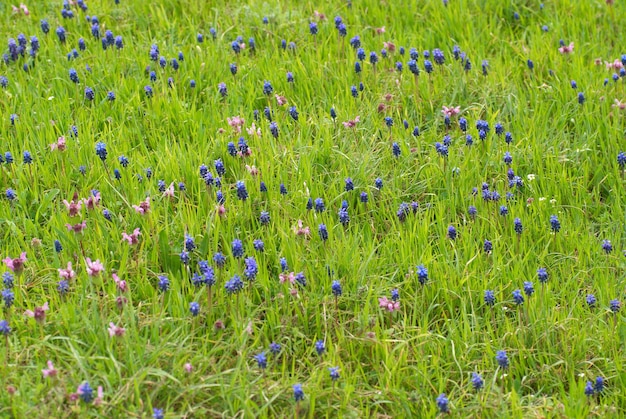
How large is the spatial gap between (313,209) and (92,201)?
1.12 metres

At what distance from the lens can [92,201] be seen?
454cm

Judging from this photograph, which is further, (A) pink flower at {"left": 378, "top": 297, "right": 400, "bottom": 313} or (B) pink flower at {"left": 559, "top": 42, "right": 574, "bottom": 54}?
(B) pink flower at {"left": 559, "top": 42, "right": 574, "bottom": 54}

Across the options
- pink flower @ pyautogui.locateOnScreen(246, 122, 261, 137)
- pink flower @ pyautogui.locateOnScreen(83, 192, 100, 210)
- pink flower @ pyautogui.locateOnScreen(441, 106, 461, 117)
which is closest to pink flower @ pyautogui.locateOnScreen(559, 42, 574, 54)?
pink flower @ pyautogui.locateOnScreen(441, 106, 461, 117)

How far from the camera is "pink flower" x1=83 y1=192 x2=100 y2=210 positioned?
14.9 feet

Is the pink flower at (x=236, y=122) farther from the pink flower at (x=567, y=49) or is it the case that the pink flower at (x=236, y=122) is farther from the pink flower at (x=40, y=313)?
the pink flower at (x=567, y=49)

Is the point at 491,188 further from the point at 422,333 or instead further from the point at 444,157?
the point at 422,333

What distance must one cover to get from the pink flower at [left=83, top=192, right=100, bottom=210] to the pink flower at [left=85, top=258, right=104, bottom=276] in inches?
21.2

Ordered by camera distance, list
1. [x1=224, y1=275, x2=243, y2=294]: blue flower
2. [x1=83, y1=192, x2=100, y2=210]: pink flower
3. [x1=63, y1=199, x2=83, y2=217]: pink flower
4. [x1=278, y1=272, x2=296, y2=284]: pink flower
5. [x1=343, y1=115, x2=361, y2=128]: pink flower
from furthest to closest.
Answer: [x1=343, y1=115, x2=361, y2=128]: pink flower
[x1=83, y1=192, x2=100, y2=210]: pink flower
[x1=63, y1=199, x2=83, y2=217]: pink flower
[x1=278, y1=272, x2=296, y2=284]: pink flower
[x1=224, y1=275, x2=243, y2=294]: blue flower

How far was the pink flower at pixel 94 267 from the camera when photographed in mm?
4043

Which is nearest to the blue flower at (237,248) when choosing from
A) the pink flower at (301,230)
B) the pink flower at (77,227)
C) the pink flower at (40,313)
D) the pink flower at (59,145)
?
the pink flower at (301,230)

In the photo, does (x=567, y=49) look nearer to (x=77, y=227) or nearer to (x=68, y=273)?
(x=77, y=227)

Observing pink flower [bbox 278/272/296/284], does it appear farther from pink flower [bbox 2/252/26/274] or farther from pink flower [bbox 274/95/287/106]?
pink flower [bbox 274/95/287/106]

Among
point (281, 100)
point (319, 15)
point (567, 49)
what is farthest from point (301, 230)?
point (567, 49)

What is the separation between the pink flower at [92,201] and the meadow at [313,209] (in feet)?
0.04
